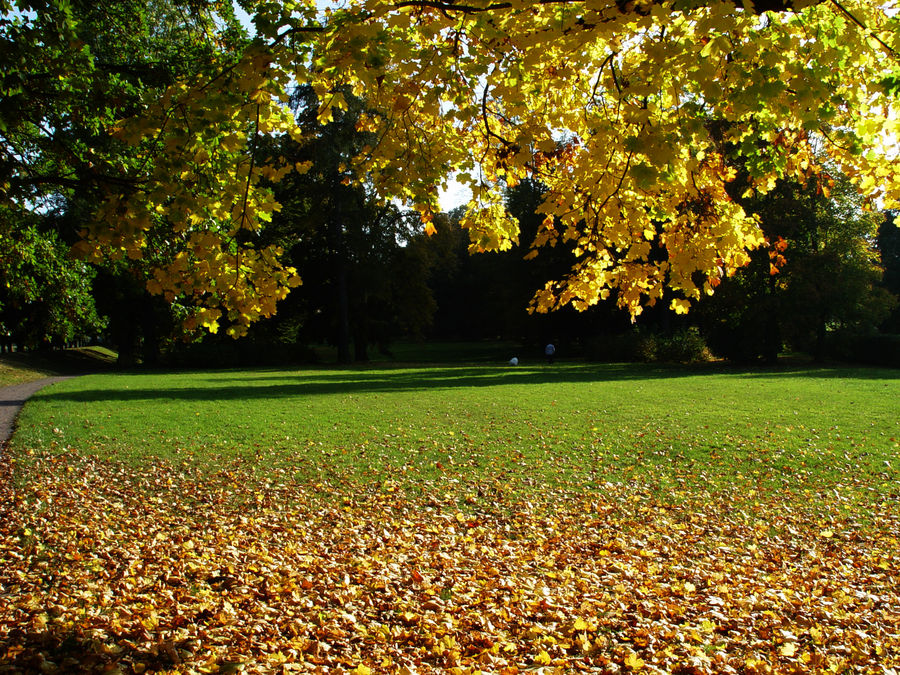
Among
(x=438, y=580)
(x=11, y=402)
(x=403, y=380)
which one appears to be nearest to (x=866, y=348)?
(x=403, y=380)

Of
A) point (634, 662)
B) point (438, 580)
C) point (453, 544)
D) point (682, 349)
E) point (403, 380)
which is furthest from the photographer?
point (682, 349)

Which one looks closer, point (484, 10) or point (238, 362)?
point (484, 10)

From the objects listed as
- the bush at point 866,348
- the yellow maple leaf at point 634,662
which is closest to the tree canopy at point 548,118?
the yellow maple leaf at point 634,662

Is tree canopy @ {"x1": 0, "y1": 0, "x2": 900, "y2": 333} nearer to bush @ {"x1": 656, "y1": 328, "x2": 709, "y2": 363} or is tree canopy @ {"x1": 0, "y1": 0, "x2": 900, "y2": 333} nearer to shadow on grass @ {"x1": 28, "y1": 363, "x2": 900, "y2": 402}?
shadow on grass @ {"x1": 28, "y1": 363, "x2": 900, "y2": 402}

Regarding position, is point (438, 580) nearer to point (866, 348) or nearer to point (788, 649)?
point (788, 649)

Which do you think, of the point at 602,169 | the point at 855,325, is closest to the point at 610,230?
the point at 602,169

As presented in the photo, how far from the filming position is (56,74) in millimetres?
5184

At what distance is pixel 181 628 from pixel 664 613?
122 inches

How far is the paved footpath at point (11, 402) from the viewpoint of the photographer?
11172 millimetres

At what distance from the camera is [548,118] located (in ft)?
15.5

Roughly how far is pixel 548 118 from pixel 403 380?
1711 centimetres

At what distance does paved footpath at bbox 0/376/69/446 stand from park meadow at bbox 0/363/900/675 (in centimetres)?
57

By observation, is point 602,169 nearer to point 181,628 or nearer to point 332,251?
point 181,628

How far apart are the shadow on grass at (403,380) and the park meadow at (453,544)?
4.72 m
